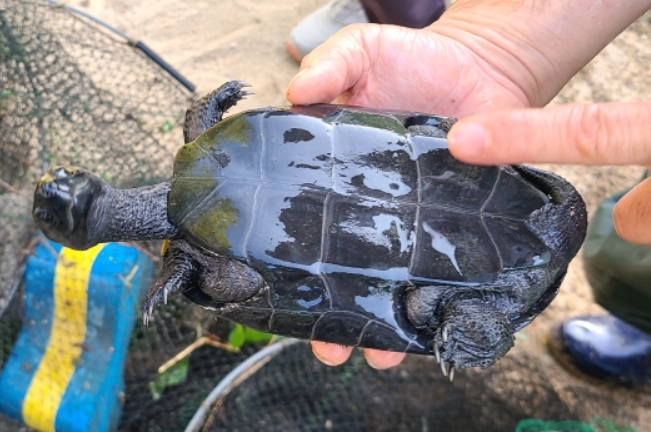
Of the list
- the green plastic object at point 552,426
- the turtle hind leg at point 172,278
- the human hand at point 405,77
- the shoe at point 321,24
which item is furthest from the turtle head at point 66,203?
the shoe at point 321,24

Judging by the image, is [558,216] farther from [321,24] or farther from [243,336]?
[321,24]

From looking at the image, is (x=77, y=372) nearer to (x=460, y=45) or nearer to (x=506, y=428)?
(x=506, y=428)

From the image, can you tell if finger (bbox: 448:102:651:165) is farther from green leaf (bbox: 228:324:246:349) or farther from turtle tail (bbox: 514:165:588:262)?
green leaf (bbox: 228:324:246:349)

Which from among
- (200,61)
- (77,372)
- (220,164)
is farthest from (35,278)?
(200,61)

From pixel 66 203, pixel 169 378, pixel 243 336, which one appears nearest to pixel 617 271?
pixel 243 336

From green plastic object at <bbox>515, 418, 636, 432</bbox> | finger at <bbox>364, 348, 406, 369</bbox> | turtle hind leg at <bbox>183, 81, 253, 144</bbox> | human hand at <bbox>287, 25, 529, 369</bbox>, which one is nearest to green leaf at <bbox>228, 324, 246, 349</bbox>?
human hand at <bbox>287, 25, 529, 369</bbox>

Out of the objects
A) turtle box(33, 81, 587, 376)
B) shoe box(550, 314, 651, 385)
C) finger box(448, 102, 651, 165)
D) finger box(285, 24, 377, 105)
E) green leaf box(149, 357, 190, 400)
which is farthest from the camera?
shoe box(550, 314, 651, 385)
